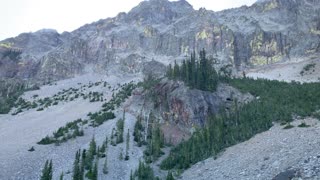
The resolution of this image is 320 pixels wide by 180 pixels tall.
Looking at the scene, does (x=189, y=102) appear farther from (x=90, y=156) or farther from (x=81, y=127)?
(x=90, y=156)

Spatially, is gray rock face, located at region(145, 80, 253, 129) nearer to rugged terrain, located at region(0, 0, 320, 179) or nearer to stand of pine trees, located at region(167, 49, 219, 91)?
rugged terrain, located at region(0, 0, 320, 179)

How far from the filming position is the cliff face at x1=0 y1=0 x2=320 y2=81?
13712cm

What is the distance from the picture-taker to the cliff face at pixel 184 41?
137125 millimetres

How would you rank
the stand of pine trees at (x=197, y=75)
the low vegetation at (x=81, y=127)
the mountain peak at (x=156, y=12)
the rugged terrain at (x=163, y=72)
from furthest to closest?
the mountain peak at (x=156, y=12) < the stand of pine trees at (x=197, y=75) < the low vegetation at (x=81, y=127) < the rugged terrain at (x=163, y=72)

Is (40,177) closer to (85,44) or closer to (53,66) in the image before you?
(53,66)

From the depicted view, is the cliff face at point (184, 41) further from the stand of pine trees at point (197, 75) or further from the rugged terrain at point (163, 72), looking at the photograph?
the stand of pine trees at point (197, 75)

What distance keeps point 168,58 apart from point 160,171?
4021 inches

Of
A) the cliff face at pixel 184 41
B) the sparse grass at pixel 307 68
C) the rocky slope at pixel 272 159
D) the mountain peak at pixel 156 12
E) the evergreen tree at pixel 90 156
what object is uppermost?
the mountain peak at pixel 156 12

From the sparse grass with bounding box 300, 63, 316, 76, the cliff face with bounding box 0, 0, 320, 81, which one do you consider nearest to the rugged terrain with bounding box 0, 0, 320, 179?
the sparse grass with bounding box 300, 63, 316, 76

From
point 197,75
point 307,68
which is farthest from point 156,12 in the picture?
point 197,75

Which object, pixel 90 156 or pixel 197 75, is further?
pixel 197 75

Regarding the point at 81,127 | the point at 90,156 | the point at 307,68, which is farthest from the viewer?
the point at 307,68

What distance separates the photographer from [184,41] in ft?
486

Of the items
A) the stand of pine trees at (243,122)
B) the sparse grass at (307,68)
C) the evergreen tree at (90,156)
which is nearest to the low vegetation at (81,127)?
the evergreen tree at (90,156)
